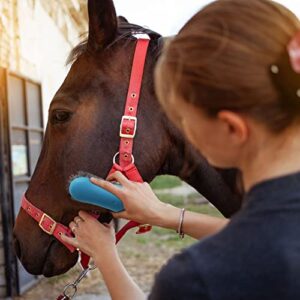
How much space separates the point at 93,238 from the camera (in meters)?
Answer: 1.59

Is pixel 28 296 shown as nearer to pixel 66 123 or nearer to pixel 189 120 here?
pixel 66 123

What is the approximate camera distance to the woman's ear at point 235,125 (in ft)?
2.72

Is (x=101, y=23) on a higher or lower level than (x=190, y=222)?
higher

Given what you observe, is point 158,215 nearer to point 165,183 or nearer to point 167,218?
point 167,218

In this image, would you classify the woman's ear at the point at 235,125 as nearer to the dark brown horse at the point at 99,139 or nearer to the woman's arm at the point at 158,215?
the woman's arm at the point at 158,215

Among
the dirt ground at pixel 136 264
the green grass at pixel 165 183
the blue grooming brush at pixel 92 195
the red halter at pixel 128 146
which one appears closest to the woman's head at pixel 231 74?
the blue grooming brush at pixel 92 195

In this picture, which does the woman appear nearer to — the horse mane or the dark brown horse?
the dark brown horse

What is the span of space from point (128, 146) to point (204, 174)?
319 millimetres

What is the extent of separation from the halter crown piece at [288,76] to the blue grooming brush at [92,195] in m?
0.94

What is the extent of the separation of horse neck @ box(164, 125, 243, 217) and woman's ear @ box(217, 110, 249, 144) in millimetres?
1037

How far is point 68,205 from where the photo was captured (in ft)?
6.22

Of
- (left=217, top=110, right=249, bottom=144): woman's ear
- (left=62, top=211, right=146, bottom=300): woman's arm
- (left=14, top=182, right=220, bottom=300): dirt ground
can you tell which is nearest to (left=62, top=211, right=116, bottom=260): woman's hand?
(left=62, top=211, right=146, bottom=300): woman's arm

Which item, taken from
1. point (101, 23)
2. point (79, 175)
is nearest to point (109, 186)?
point (79, 175)

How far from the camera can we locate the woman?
784mm
